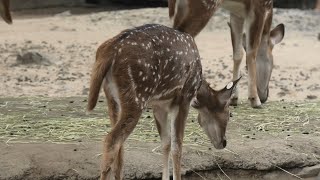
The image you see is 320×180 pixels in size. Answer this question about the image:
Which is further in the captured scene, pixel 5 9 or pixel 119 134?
pixel 5 9

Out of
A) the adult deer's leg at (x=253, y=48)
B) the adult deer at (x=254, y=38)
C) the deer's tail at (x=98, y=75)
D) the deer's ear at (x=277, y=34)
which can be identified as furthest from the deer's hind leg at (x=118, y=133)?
the deer's ear at (x=277, y=34)

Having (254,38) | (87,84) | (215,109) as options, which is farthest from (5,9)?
(87,84)

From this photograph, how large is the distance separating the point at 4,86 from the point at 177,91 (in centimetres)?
588

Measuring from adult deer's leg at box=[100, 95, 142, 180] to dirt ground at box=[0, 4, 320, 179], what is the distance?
33.3 inches

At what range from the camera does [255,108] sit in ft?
24.0

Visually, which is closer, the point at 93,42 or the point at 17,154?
the point at 17,154

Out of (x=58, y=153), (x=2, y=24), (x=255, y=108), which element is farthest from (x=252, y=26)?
(x=2, y=24)

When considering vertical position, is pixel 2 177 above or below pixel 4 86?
above

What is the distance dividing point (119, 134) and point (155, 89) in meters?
0.42

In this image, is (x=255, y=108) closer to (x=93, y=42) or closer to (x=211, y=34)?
(x=93, y=42)

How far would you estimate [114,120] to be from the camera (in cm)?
439

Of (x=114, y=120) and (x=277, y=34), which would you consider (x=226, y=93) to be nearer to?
(x=114, y=120)

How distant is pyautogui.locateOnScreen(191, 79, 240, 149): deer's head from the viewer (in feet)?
17.3

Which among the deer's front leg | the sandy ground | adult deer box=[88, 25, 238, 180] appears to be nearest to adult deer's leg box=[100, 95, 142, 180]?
adult deer box=[88, 25, 238, 180]
